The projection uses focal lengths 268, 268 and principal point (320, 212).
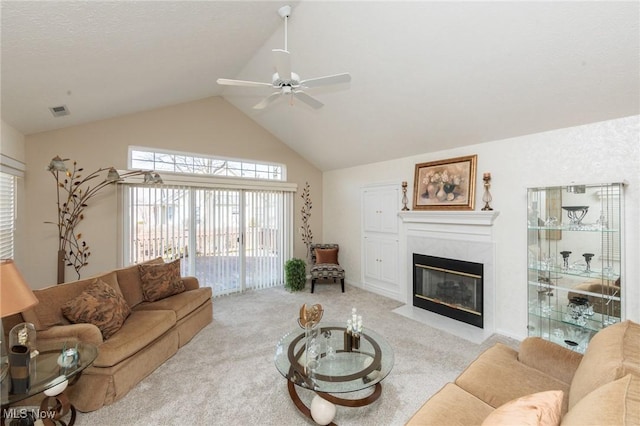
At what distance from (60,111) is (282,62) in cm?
290

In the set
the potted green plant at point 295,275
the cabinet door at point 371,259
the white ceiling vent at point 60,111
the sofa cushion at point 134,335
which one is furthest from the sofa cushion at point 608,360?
the white ceiling vent at point 60,111

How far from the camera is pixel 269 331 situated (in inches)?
134

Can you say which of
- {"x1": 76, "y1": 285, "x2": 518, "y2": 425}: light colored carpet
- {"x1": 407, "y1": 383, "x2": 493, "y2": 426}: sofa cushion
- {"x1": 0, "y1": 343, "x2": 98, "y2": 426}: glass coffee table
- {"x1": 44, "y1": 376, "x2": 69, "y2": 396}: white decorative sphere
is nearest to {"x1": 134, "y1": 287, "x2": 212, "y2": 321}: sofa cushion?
{"x1": 76, "y1": 285, "x2": 518, "y2": 425}: light colored carpet

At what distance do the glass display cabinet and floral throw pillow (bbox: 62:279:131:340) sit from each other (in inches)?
167

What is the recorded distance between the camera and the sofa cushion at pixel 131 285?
9.95ft

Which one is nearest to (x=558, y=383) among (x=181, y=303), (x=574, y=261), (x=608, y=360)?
(x=608, y=360)

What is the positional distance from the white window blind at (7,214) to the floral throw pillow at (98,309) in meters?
1.37

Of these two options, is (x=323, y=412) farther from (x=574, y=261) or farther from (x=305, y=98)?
(x=574, y=261)

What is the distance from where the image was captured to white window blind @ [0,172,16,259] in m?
2.89

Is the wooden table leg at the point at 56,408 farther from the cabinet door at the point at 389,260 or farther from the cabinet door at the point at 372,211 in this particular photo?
the cabinet door at the point at 372,211

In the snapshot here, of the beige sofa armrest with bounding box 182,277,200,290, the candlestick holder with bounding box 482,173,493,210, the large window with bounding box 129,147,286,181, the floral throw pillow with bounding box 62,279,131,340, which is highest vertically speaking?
the large window with bounding box 129,147,286,181

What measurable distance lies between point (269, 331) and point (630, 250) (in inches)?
151

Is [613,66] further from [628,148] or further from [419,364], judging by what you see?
[419,364]

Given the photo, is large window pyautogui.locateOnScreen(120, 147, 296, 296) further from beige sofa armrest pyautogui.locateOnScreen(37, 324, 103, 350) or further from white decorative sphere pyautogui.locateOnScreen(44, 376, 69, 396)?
white decorative sphere pyautogui.locateOnScreen(44, 376, 69, 396)
